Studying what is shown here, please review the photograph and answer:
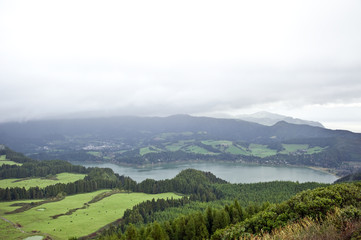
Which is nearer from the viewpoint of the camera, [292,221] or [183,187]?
[292,221]

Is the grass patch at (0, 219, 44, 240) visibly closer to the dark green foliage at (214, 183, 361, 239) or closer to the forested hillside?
the forested hillside

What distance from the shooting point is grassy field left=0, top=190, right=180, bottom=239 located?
127 feet

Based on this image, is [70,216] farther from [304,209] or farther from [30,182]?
[30,182]

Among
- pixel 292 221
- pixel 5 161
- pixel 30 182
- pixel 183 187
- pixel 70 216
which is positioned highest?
pixel 292 221

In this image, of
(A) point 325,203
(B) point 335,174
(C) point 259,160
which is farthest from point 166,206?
(C) point 259,160

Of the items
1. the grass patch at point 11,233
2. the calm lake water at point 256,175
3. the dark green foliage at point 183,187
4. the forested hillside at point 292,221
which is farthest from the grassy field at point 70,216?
the calm lake water at point 256,175

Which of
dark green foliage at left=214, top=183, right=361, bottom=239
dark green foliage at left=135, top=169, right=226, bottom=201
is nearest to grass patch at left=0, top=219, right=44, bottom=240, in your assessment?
dark green foliage at left=214, top=183, right=361, bottom=239

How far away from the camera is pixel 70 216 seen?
46531 millimetres

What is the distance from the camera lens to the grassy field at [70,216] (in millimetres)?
38625

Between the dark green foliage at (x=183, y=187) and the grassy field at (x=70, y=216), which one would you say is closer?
the grassy field at (x=70, y=216)

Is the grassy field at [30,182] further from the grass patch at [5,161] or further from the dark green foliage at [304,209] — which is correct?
the dark green foliage at [304,209]

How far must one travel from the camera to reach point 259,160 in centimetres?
19575

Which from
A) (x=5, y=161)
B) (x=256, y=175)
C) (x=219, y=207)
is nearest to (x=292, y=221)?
(x=219, y=207)

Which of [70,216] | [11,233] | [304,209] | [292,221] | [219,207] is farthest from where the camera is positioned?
[219,207]
